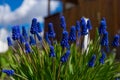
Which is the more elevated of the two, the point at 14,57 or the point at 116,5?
the point at 116,5

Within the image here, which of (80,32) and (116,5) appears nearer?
(80,32)

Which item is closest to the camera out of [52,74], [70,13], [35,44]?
[52,74]

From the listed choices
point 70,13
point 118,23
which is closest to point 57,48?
point 118,23

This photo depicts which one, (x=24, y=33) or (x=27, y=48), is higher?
(x=24, y=33)

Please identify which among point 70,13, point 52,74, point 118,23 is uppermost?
point 70,13

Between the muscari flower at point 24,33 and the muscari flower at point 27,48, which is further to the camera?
the muscari flower at point 24,33

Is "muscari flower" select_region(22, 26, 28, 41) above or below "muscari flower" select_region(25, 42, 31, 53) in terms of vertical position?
above

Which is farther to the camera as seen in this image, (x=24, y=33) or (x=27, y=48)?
(x=24, y=33)

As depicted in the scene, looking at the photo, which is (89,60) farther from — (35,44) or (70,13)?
(70,13)

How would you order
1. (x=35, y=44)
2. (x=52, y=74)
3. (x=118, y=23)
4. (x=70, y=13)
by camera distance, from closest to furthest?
(x=52, y=74), (x=35, y=44), (x=118, y=23), (x=70, y=13)

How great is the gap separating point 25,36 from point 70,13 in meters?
14.3

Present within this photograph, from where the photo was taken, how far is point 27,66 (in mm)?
3691

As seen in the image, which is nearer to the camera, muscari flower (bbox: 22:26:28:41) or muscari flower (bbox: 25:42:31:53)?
muscari flower (bbox: 25:42:31:53)

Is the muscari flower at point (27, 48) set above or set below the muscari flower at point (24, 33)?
below
